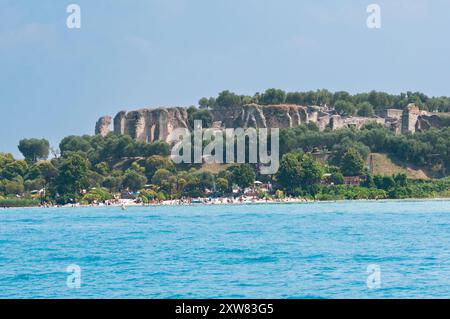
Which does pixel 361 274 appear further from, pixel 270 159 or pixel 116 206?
pixel 270 159

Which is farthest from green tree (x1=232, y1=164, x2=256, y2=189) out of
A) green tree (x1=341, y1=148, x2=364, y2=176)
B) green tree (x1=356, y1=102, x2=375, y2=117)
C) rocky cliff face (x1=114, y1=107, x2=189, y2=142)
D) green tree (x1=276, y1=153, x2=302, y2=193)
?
green tree (x1=356, y1=102, x2=375, y2=117)

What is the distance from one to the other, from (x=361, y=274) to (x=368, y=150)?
3104 inches

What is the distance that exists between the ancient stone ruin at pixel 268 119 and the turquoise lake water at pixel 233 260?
73515mm

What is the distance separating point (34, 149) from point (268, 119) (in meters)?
31.6

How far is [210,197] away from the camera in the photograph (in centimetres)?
9856

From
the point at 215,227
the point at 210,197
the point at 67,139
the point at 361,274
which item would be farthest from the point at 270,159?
the point at 361,274

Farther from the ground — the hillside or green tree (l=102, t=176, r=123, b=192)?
the hillside

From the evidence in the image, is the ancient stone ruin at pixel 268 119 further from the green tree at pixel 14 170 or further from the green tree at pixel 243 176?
the green tree at pixel 243 176

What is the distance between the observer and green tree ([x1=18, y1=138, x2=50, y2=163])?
122 metres

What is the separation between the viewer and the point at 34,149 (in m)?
122

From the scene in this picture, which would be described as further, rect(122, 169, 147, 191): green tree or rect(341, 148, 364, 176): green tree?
rect(122, 169, 147, 191): green tree

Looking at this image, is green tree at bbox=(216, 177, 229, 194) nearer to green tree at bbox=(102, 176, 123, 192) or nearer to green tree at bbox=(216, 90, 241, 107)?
green tree at bbox=(102, 176, 123, 192)

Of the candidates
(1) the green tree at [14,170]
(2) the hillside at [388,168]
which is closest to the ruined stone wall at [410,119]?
(2) the hillside at [388,168]

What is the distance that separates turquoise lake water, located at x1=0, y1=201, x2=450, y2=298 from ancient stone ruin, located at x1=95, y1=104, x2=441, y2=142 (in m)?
73.5
